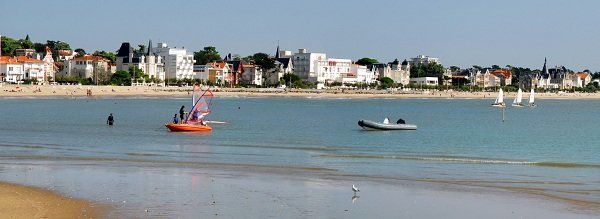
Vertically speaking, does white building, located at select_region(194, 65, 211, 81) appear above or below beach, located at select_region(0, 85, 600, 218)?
above

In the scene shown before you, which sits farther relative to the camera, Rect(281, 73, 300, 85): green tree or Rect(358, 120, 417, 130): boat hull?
Rect(281, 73, 300, 85): green tree

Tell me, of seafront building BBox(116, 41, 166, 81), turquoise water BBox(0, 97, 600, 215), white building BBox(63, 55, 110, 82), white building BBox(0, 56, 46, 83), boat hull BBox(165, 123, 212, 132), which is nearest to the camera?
turquoise water BBox(0, 97, 600, 215)

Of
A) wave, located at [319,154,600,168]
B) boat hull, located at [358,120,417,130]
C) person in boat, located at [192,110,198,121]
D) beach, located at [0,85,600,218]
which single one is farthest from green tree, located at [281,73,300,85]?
wave, located at [319,154,600,168]

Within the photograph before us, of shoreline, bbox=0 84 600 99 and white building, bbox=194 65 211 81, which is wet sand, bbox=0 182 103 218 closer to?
shoreline, bbox=0 84 600 99

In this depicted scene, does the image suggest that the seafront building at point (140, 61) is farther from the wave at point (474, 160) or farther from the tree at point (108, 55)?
the wave at point (474, 160)

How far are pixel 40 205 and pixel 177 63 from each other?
16205 centimetres

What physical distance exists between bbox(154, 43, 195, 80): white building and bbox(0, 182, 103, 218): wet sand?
159 meters

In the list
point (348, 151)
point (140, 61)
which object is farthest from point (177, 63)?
point (348, 151)

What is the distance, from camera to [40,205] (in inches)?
687

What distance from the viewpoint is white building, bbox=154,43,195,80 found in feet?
584

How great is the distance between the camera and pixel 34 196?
1878 cm

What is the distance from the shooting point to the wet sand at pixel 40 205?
16.4 meters

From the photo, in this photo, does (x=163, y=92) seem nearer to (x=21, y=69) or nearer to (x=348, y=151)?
(x=21, y=69)

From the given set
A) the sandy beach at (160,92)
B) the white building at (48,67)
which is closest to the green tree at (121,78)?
the sandy beach at (160,92)
